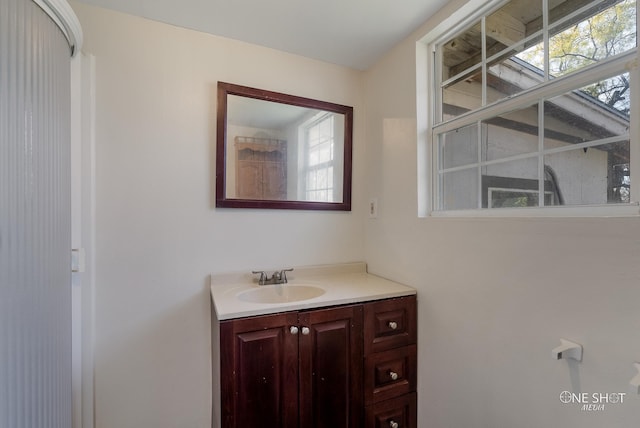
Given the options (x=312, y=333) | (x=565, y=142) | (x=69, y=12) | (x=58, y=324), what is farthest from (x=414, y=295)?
(x=69, y=12)

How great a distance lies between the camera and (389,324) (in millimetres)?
1357

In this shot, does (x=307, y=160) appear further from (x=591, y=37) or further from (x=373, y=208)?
(x=591, y=37)

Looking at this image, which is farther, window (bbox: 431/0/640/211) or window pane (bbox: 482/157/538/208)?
window pane (bbox: 482/157/538/208)

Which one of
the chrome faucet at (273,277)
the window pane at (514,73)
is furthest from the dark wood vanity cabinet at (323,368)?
the window pane at (514,73)

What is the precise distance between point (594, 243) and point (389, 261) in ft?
3.14

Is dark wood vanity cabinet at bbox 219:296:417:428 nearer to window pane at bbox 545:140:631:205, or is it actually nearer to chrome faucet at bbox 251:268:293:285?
chrome faucet at bbox 251:268:293:285

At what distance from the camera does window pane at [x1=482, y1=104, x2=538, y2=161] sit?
1066 millimetres

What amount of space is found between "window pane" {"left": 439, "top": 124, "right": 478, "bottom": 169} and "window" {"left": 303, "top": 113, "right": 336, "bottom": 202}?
0.67 m

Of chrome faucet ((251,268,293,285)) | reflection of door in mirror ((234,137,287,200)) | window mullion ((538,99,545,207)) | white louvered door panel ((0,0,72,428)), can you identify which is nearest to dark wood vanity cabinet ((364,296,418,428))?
chrome faucet ((251,268,293,285))

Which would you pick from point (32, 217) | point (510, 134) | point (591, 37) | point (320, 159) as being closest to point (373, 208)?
point (320, 159)

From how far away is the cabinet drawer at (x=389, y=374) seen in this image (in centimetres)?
130

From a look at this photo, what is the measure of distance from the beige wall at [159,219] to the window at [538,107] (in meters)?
1.06

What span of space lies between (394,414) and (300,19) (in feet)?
6.69

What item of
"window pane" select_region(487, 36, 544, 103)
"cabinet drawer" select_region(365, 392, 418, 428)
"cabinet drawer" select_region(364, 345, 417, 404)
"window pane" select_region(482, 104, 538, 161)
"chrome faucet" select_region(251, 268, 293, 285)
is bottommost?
"cabinet drawer" select_region(365, 392, 418, 428)
